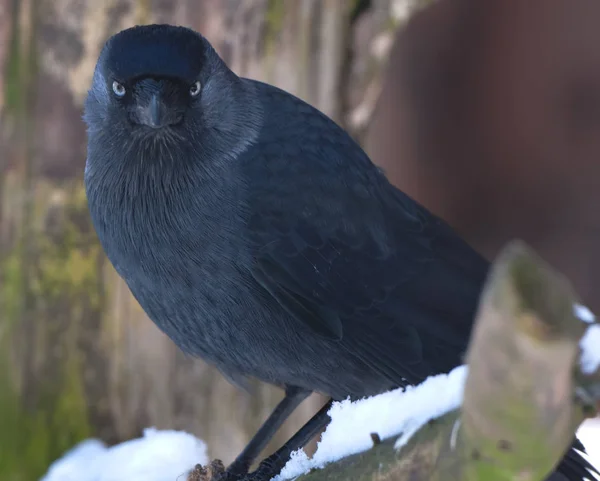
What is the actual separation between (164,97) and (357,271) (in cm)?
82

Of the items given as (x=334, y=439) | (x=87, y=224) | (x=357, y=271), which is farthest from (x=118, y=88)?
(x=334, y=439)

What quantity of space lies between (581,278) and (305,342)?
3.53 metres

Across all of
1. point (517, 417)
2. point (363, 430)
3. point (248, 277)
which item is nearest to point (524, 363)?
point (517, 417)

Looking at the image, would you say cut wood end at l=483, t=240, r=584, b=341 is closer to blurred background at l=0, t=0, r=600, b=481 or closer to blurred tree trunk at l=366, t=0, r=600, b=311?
blurred background at l=0, t=0, r=600, b=481

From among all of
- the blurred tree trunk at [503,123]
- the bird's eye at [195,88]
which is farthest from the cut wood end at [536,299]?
the blurred tree trunk at [503,123]

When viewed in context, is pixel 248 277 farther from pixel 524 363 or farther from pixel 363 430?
pixel 524 363

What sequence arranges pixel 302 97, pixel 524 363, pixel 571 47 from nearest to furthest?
pixel 524 363 → pixel 302 97 → pixel 571 47

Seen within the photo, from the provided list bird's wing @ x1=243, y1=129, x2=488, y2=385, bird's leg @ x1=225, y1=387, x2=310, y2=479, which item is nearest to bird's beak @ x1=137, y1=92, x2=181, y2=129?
bird's wing @ x1=243, y1=129, x2=488, y2=385

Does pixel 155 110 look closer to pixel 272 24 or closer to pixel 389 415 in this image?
pixel 272 24

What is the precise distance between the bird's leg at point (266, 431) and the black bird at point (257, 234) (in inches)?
11.0

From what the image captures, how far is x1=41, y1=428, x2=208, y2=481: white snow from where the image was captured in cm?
286

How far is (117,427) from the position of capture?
126 inches

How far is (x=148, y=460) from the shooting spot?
2.87 metres

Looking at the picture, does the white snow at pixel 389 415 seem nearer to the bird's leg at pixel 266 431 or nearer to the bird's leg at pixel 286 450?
the bird's leg at pixel 286 450
